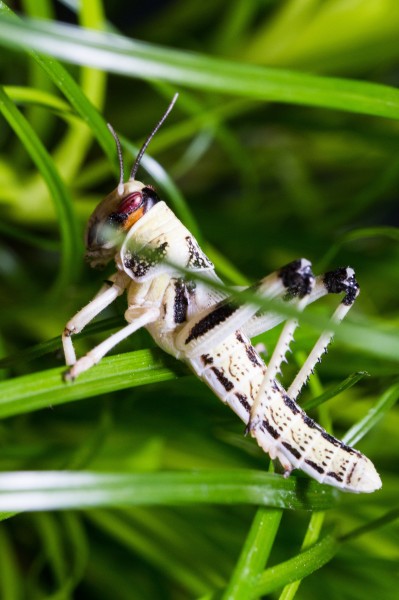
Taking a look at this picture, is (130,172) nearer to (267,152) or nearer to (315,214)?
(315,214)

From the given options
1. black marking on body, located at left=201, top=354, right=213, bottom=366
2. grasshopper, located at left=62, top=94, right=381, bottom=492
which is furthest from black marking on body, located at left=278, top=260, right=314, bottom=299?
black marking on body, located at left=201, top=354, right=213, bottom=366

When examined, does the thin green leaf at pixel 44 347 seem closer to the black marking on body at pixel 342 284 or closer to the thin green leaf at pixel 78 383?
the thin green leaf at pixel 78 383

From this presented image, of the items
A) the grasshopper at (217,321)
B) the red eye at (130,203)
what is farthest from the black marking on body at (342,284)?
the red eye at (130,203)

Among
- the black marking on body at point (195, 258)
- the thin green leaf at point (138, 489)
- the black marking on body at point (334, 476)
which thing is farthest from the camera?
the black marking on body at point (195, 258)

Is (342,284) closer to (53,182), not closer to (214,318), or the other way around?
(214,318)

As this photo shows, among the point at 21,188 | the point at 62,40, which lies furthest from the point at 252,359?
the point at 21,188

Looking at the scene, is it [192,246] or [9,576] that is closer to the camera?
[192,246]
